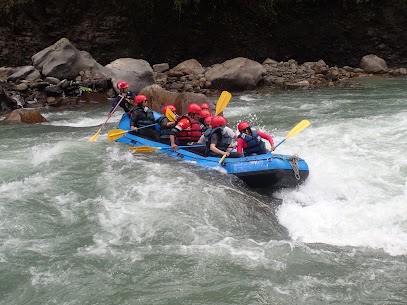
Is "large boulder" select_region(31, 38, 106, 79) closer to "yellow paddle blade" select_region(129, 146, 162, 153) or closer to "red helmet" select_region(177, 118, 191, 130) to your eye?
"yellow paddle blade" select_region(129, 146, 162, 153)

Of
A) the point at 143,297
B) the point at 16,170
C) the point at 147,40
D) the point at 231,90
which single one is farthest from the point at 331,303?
the point at 147,40

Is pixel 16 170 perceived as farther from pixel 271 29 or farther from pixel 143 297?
pixel 271 29

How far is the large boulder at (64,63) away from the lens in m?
12.6

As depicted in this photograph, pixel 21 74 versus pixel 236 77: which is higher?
pixel 21 74

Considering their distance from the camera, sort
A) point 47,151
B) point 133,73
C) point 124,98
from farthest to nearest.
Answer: point 133,73 < point 124,98 < point 47,151

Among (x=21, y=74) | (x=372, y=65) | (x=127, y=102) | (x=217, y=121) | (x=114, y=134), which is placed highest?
(x=217, y=121)

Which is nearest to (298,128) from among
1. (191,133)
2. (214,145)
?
(214,145)

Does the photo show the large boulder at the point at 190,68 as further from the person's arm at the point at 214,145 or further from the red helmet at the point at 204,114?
the person's arm at the point at 214,145

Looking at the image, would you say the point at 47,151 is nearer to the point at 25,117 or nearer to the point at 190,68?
the point at 25,117

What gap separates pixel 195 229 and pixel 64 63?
942 cm

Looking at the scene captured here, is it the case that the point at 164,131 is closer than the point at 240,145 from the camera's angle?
No

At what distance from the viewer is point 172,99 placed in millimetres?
9766

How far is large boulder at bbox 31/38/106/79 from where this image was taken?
12.6 meters

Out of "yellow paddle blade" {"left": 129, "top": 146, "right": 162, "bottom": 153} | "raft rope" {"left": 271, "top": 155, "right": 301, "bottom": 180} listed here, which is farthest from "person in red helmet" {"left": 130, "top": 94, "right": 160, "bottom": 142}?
"raft rope" {"left": 271, "top": 155, "right": 301, "bottom": 180}
